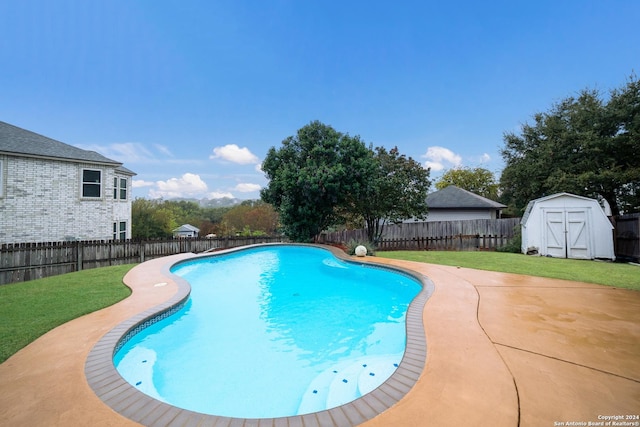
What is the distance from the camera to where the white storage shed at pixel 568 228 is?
1011cm

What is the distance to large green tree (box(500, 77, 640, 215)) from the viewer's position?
51.1ft

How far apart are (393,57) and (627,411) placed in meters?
16.8

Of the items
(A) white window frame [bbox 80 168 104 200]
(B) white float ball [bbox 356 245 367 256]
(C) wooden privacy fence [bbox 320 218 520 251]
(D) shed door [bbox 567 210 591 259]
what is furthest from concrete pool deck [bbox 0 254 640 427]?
(A) white window frame [bbox 80 168 104 200]

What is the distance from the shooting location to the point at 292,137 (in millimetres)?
15672

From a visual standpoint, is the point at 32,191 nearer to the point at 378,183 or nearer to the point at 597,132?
the point at 378,183

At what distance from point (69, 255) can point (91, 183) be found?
4655 millimetres

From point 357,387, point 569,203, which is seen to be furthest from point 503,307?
point 569,203

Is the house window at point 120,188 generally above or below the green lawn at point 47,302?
above

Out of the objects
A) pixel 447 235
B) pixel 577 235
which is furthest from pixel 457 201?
pixel 577 235

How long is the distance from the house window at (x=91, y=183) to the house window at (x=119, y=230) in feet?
6.93

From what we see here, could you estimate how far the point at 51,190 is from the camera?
12.5 meters

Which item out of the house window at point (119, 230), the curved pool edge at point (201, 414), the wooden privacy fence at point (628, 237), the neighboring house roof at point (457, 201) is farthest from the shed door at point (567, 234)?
the house window at point (119, 230)

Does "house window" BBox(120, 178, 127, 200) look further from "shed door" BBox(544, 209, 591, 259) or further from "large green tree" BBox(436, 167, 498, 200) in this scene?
"large green tree" BBox(436, 167, 498, 200)

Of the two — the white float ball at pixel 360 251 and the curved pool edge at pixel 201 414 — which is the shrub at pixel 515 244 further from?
the curved pool edge at pixel 201 414
